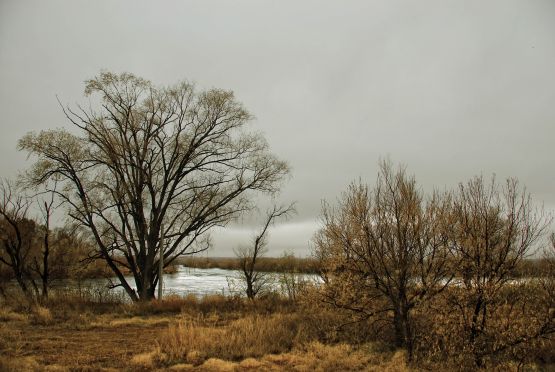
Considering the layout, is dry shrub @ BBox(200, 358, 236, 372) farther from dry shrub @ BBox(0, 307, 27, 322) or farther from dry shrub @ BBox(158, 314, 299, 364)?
dry shrub @ BBox(0, 307, 27, 322)

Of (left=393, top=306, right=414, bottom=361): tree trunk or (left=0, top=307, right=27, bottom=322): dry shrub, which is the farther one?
(left=0, top=307, right=27, bottom=322): dry shrub

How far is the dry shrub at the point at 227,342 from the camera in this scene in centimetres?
927

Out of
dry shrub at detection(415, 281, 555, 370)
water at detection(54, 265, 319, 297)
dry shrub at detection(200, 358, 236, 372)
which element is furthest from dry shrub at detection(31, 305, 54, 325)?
dry shrub at detection(415, 281, 555, 370)

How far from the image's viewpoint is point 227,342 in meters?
9.91

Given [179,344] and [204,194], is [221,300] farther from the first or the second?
[179,344]

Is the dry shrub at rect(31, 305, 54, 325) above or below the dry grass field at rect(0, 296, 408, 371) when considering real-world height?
above

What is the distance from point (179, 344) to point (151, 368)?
1321 millimetres

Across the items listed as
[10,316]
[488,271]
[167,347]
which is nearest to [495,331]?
[488,271]

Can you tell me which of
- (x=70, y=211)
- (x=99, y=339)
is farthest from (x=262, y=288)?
(x=99, y=339)

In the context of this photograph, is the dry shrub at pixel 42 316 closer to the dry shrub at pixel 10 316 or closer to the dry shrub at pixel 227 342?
the dry shrub at pixel 10 316

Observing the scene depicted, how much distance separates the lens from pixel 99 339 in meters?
10.9

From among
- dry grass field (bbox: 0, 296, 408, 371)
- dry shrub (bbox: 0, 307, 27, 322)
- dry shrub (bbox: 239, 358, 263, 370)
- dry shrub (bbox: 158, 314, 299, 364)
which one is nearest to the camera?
dry grass field (bbox: 0, 296, 408, 371)

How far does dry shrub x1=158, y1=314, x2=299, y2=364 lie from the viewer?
927cm

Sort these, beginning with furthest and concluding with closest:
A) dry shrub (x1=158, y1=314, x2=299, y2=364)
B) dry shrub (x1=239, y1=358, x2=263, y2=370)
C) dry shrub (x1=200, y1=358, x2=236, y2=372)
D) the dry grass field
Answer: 1. dry shrub (x1=158, y1=314, x2=299, y2=364)
2. dry shrub (x1=239, y1=358, x2=263, y2=370)
3. the dry grass field
4. dry shrub (x1=200, y1=358, x2=236, y2=372)
